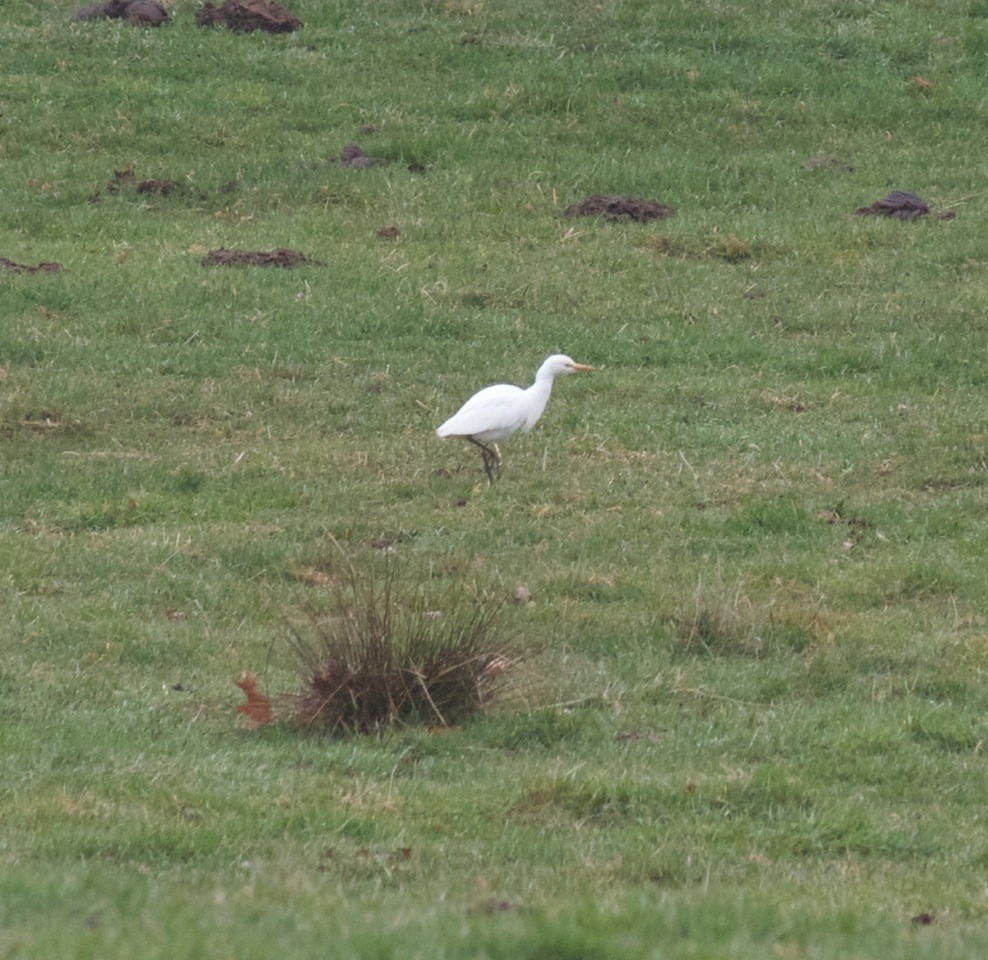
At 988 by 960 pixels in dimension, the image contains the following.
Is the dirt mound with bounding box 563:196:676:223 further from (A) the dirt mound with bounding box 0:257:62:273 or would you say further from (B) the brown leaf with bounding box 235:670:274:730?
(B) the brown leaf with bounding box 235:670:274:730

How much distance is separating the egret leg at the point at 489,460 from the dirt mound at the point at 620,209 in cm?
675

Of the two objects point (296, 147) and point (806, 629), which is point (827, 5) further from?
point (806, 629)

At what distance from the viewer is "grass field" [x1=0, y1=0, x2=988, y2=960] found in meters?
6.49

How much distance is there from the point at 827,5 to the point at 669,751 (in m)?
19.6

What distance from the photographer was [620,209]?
19.7 metres

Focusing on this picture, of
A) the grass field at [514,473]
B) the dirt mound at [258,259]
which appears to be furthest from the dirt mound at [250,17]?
the dirt mound at [258,259]

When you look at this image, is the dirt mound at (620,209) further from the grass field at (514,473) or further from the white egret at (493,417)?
the white egret at (493,417)

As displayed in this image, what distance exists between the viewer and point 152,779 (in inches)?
289

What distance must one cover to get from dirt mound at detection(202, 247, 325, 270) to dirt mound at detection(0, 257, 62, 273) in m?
1.50

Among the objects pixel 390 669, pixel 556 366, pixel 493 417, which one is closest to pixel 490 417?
pixel 493 417

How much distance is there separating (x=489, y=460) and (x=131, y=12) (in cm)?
1407

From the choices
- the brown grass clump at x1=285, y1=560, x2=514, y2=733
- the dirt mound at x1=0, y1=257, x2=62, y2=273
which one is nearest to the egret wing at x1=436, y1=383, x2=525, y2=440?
the brown grass clump at x1=285, y1=560, x2=514, y2=733

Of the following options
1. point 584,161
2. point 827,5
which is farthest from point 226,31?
point 827,5

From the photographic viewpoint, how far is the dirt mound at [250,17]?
2450 centimetres
